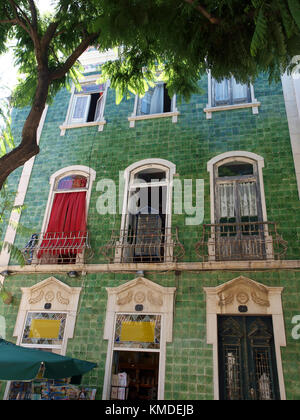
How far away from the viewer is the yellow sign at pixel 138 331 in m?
8.01

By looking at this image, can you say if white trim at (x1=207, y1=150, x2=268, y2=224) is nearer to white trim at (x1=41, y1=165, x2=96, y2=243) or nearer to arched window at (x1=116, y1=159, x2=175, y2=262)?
arched window at (x1=116, y1=159, x2=175, y2=262)

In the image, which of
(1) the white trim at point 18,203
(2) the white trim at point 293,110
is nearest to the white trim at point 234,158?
(2) the white trim at point 293,110

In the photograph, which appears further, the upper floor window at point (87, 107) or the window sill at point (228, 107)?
the upper floor window at point (87, 107)

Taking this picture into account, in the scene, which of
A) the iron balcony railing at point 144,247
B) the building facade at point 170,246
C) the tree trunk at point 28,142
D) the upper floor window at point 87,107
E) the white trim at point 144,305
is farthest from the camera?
the upper floor window at point 87,107

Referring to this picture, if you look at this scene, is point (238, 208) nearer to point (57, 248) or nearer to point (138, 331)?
point (138, 331)

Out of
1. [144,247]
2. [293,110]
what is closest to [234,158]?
[293,110]

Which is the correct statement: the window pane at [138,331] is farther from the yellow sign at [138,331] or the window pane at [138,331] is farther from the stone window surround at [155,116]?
the stone window surround at [155,116]

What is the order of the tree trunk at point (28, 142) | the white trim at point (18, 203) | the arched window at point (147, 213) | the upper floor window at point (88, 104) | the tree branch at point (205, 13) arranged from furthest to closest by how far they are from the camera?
1. the upper floor window at point (88, 104)
2. the white trim at point (18, 203)
3. the arched window at point (147, 213)
4. the tree trunk at point (28, 142)
5. the tree branch at point (205, 13)

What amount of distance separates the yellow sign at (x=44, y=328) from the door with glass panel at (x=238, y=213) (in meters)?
4.28

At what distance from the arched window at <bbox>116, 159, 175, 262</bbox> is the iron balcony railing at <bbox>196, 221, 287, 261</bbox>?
3.10ft

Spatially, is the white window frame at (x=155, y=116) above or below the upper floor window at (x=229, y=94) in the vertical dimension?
below

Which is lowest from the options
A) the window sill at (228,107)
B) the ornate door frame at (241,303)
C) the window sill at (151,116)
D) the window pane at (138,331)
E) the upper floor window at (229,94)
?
the window pane at (138,331)

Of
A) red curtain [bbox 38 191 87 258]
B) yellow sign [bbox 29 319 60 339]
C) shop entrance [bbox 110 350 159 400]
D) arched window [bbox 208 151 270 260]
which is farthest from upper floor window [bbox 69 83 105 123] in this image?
shop entrance [bbox 110 350 159 400]

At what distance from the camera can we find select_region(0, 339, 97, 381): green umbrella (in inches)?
217
